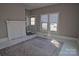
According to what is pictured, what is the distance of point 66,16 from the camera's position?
4.24 ft

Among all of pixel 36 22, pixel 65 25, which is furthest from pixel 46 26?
pixel 65 25

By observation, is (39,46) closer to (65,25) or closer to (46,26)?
(46,26)

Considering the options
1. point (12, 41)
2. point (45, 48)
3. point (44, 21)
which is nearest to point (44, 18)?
point (44, 21)

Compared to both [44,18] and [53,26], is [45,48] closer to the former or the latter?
[53,26]

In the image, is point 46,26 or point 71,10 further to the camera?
point 46,26

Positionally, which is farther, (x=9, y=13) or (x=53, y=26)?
(x=53, y=26)

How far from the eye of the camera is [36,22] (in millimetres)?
1383

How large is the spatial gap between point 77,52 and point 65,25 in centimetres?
44

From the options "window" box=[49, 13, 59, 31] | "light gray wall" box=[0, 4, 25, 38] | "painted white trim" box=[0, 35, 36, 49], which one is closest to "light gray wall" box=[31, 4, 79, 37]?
"window" box=[49, 13, 59, 31]

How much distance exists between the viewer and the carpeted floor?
4.32 feet

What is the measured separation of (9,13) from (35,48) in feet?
2.18

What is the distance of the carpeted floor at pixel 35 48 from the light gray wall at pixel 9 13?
0.26 meters

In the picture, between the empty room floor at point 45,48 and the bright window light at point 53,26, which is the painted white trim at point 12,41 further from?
the bright window light at point 53,26

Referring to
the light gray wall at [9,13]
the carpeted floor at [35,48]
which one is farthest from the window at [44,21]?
the light gray wall at [9,13]
